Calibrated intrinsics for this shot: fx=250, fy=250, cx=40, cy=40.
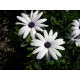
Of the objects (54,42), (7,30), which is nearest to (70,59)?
(54,42)

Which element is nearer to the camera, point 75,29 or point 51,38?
point 51,38

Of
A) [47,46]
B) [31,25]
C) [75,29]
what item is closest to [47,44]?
[47,46]

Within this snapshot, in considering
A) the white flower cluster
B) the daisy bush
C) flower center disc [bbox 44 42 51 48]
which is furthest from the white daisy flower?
flower center disc [bbox 44 42 51 48]

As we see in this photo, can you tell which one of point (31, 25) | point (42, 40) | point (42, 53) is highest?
point (31, 25)

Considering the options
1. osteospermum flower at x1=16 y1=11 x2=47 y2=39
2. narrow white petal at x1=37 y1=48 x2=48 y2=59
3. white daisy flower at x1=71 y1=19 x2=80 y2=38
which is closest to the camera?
narrow white petal at x1=37 y1=48 x2=48 y2=59

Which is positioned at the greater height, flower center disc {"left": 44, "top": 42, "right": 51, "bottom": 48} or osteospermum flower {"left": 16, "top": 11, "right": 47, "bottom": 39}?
osteospermum flower {"left": 16, "top": 11, "right": 47, "bottom": 39}

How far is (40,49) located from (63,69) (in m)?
0.57

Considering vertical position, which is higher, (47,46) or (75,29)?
(75,29)

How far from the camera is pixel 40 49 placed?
242 cm

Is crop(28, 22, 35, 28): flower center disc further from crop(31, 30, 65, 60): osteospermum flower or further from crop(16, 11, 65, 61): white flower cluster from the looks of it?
crop(31, 30, 65, 60): osteospermum flower

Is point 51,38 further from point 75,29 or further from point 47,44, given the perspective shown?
point 75,29

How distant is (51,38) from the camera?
97.6 inches

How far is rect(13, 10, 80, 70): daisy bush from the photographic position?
2.47 meters

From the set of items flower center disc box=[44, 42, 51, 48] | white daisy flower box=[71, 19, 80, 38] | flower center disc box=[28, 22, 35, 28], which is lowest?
flower center disc box=[44, 42, 51, 48]
